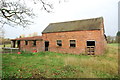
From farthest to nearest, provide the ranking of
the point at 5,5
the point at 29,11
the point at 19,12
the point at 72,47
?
1. the point at 72,47
2. the point at 29,11
3. the point at 19,12
4. the point at 5,5

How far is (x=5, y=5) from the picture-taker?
Result: 24.6ft

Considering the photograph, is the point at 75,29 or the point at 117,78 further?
the point at 75,29

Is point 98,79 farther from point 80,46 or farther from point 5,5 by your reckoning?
point 80,46

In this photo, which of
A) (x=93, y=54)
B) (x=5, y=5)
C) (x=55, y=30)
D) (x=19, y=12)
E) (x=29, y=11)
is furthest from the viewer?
(x=55, y=30)

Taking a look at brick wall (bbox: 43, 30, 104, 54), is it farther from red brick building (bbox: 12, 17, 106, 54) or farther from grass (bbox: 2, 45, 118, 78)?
grass (bbox: 2, 45, 118, 78)

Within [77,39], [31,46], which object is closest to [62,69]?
[77,39]

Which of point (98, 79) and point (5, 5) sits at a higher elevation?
point (5, 5)

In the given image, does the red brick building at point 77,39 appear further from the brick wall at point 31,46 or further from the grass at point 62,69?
the grass at point 62,69

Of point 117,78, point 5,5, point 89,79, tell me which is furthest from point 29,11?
point 117,78

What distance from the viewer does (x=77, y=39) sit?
16.0 meters

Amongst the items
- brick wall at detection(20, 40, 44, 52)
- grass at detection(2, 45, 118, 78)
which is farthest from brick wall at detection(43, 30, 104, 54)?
grass at detection(2, 45, 118, 78)

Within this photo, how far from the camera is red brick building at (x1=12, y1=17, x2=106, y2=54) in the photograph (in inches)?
568

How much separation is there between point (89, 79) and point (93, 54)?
1046 centimetres

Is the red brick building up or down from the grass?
up
